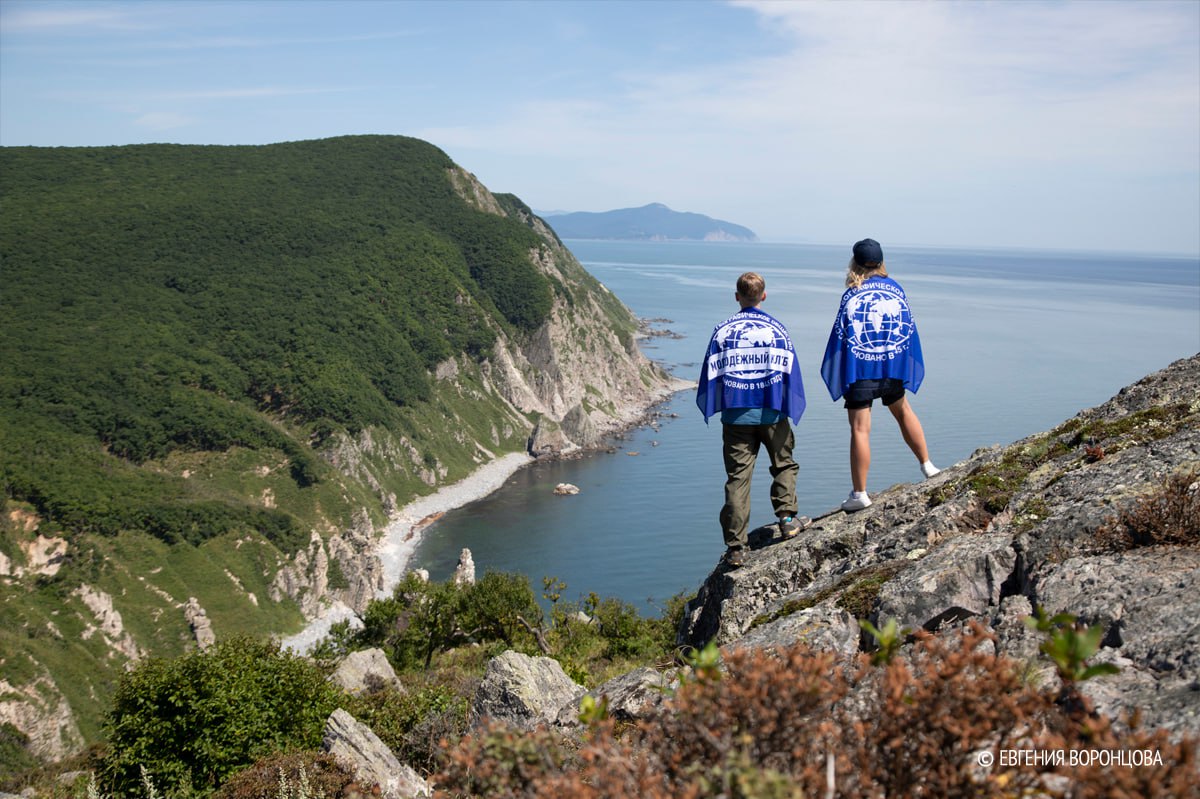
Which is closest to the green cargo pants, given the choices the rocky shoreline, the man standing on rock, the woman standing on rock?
the man standing on rock

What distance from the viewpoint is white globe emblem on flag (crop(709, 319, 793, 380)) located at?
8.75m

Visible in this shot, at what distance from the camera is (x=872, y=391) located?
889 cm

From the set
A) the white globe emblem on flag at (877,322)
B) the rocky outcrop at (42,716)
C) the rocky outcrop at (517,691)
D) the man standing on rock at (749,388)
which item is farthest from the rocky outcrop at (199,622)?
the white globe emblem on flag at (877,322)

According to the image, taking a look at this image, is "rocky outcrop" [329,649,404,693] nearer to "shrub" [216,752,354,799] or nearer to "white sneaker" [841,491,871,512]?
"shrub" [216,752,354,799]

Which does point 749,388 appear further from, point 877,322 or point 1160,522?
point 1160,522

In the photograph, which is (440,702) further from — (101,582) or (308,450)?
(308,450)

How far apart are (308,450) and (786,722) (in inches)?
4372

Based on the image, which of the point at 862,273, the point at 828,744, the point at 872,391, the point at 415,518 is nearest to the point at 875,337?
the point at 872,391

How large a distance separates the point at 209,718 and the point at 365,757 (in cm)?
717

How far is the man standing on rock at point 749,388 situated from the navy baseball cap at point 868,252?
113cm

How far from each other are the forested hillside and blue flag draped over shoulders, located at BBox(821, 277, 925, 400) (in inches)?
2553

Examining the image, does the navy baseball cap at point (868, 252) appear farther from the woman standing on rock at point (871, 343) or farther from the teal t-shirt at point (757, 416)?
the teal t-shirt at point (757, 416)

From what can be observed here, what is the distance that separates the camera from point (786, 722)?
3256 millimetres

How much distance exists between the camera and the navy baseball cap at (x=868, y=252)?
8797mm
